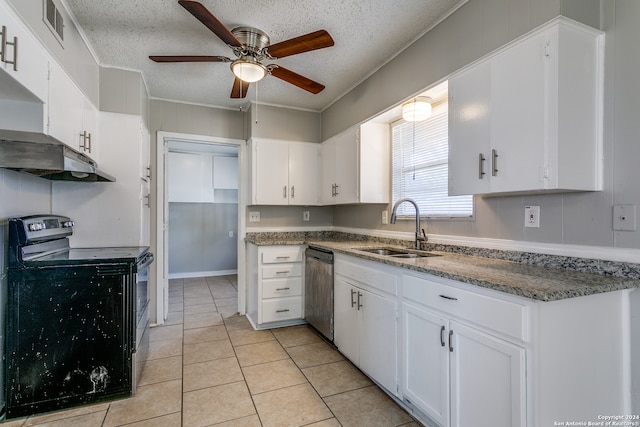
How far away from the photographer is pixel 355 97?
10.4 ft

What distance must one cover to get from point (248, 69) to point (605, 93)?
2025 millimetres

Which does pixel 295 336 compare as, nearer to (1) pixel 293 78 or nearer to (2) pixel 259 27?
(1) pixel 293 78

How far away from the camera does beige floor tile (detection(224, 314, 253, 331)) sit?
3.32m

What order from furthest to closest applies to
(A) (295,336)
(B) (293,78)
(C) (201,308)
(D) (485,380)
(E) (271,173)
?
(C) (201,308)
(E) (271,173)
(A) (295,336)
(B) (293,78)
(D) (485,380)

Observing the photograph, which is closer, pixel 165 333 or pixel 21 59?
pixel 21 59

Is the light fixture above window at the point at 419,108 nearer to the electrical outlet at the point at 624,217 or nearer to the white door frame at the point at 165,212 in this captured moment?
the electrical outlet at the point at 624,217

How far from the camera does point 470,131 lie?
181 cm

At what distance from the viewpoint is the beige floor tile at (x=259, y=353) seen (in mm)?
2559

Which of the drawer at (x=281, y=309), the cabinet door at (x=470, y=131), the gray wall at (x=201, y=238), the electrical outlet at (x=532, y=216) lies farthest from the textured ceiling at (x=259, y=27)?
the gray wall at (x=201, y=238)

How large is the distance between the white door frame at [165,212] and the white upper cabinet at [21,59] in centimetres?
176

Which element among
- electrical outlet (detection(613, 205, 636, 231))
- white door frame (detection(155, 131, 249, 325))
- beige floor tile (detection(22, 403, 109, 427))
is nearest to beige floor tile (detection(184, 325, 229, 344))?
white door frame (detection(155, 131, 249, 325))

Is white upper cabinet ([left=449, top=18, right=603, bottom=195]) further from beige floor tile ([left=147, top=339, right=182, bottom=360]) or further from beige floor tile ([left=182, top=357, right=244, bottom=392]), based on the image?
beige floor tile ([left=147, top=339, right=182, bottom=360])

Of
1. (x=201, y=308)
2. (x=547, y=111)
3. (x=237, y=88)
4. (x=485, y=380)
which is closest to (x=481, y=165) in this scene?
(x=547, y=111)

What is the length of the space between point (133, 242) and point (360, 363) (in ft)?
7.14
